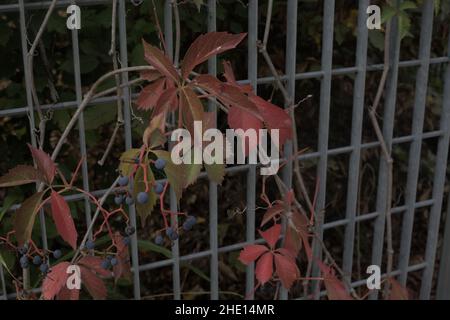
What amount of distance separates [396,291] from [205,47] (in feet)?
3.09

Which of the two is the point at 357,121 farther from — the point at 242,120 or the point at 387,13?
the point at 242,120

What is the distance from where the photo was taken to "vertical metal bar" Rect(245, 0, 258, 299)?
1.53 metres

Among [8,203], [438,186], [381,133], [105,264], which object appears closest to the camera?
[105,264]

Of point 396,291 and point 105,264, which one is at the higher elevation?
point 105,264

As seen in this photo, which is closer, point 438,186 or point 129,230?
point 129,230

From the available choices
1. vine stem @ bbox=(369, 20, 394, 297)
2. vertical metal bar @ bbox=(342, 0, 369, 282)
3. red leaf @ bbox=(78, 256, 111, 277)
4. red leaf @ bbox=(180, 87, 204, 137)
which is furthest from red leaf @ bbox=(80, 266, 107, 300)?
vine stem @ bbox=(369, 20, 394, 297)

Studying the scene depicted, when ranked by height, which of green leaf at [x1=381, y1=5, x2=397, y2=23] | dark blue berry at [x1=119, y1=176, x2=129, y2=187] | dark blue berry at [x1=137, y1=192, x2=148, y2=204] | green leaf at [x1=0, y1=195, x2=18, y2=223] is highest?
green leaf at [x1=381, y1=5, x2=397, y2=23]

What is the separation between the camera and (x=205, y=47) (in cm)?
129

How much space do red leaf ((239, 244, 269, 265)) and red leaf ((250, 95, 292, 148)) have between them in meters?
0.31

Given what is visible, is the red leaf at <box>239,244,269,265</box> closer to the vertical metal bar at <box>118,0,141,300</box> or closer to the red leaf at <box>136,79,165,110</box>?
the vertical metal bar at <box>118,0,141,300</box>

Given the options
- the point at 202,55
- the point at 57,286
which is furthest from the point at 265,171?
the point at 57,286

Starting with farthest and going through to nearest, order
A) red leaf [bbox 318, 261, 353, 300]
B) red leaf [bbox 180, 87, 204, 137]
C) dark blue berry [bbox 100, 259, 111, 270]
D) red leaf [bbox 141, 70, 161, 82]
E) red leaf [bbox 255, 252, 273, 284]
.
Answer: red leaf [bbox 318, 261, 353, 300] → red leaf [bbox 255, 252, 273, 284] → dark blue berry [bbox 100, 259, 111, 270] → red leaf [bbox 141, 70, 161, 82] → red leaf [bbox 180, 87, 204, 137]

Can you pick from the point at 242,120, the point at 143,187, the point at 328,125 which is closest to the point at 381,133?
the point at 328,125

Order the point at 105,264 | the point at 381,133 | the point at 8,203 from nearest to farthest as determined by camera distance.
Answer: the point at 105,264
the point at 8,203
the point at 381,133
